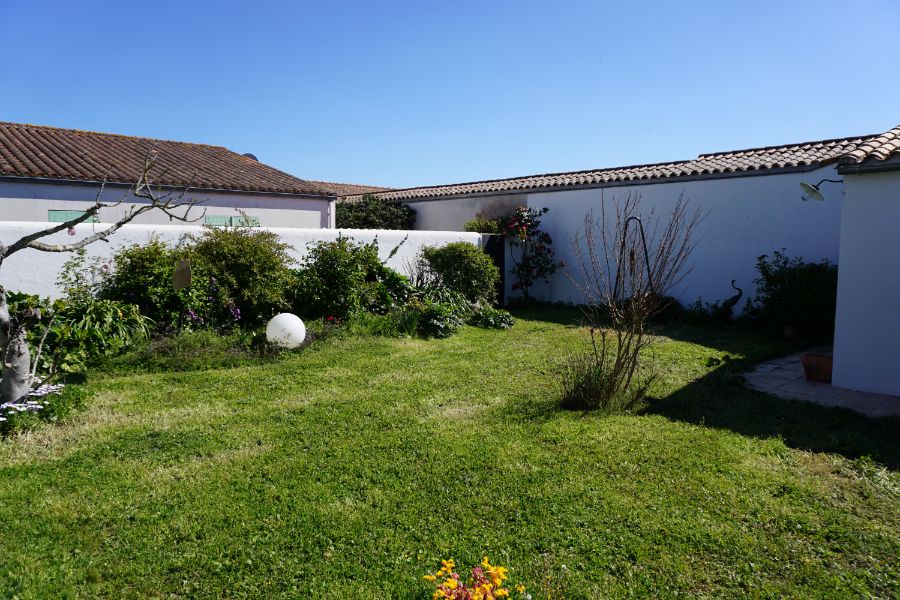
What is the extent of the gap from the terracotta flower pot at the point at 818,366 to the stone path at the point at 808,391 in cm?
10

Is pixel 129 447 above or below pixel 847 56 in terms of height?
below

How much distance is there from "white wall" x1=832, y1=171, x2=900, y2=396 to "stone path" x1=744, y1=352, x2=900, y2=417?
0.83 feet

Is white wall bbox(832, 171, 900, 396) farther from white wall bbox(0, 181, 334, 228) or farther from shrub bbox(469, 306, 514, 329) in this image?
white wall bbox(0, 181, 334, 228)

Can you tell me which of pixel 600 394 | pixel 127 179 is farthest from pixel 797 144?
pixel 127 179

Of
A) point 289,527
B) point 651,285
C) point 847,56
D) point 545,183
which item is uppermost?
point 847,56

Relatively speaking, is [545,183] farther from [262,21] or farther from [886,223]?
[886,223]

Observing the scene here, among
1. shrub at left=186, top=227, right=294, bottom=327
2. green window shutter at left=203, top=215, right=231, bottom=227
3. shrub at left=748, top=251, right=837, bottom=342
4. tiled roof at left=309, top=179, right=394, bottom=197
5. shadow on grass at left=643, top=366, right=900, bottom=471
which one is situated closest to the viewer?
shadow on grass at left=643, top=366, right=900, bottom=471

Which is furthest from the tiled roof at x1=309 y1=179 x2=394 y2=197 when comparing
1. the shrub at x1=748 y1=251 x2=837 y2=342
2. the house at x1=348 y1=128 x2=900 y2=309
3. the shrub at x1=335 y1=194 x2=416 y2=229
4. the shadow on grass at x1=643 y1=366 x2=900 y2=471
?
the shadow on grass at x1=643 y1=366 x2=900 y2=471

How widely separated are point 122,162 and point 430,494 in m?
13.7

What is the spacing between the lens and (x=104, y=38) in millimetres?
9305

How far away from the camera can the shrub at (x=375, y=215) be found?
19328mm

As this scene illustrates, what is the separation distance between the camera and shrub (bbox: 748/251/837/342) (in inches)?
384

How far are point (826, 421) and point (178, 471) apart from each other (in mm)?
6223

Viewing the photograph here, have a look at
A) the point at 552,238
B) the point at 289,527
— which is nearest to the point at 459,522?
the point at 289,527
